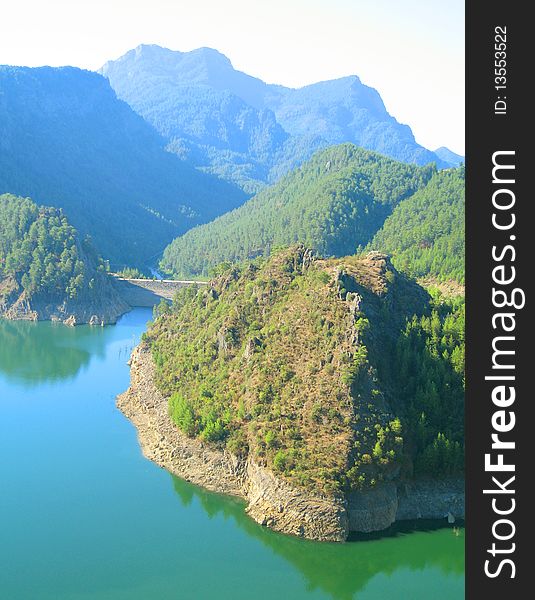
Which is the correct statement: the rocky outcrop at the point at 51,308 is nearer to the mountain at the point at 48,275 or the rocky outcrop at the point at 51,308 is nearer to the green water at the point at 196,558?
the mountain at the point at 48,275

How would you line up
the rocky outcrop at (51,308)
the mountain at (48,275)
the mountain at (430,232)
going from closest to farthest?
the mountain at (430,232)
the rocky outcrop at (51,308)
the mountain at (48,275)

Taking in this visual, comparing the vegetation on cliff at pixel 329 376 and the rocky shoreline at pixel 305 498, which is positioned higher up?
the vegetation on cliff at pixel 329 376

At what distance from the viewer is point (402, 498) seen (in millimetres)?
36750

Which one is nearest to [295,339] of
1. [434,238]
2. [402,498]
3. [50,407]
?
[402,498]

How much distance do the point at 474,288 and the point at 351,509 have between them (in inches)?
806

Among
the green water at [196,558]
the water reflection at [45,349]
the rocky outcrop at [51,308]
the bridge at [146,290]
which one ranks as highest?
the bridge at [146,290]

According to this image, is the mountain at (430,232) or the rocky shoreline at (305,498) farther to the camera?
the mountain at (430,232)

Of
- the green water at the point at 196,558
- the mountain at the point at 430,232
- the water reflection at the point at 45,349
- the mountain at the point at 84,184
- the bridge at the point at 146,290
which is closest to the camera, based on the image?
the green water at the point at 196,558

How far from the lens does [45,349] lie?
3000 inches

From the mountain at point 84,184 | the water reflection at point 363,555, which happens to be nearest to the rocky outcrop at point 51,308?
the mountain at point 84,184

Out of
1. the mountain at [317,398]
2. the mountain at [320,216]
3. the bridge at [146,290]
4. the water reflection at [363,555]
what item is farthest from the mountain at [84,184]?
the water reflection at [363,555]

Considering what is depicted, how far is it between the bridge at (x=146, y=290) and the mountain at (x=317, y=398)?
50.6 m

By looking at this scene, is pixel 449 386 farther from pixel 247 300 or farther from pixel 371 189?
pixel 371 189

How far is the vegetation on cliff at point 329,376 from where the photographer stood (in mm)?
36875
